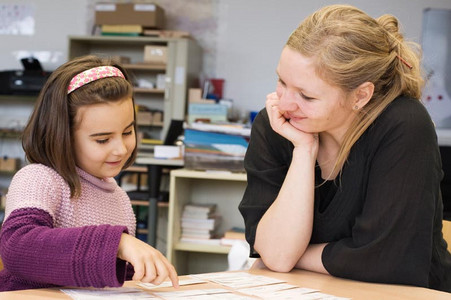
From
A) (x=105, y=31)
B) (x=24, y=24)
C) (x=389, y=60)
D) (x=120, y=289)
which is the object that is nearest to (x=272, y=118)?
(x=389, y=60)

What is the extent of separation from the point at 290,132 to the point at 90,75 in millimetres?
433

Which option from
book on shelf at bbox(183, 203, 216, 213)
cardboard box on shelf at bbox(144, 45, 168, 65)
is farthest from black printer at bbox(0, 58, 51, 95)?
book on shelf at bbox(183, 203, 216, 213)

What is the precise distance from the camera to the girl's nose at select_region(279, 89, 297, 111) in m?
1.27

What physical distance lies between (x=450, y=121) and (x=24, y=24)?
184 inches

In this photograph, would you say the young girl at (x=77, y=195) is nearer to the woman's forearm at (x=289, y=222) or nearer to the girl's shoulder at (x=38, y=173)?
the girl's shoulder at (x=38, y=173)

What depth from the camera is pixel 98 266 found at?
3.11ft

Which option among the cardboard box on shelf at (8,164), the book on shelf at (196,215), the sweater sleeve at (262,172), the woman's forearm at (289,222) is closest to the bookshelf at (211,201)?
the book on shelf at (196,215)

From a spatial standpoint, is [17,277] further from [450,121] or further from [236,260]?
[450,121]

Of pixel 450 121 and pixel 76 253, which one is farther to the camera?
pixel 450 121

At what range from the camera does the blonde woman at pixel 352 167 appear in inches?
48.8

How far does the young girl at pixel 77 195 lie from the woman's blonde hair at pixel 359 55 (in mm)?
397

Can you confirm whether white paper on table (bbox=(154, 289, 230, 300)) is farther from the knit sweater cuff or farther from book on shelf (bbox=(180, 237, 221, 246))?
book on shelf (bbox=(180, 237, 221, 246))

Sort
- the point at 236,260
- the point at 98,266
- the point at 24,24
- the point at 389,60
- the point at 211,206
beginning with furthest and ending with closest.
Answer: the point at 24,24
the point at 211,206
the point at 236,260
the point at 389,60
the point at 98,266

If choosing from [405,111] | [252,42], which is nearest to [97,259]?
[405,111]
